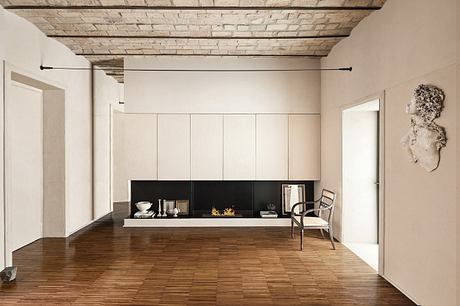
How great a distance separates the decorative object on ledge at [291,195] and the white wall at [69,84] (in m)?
3.87

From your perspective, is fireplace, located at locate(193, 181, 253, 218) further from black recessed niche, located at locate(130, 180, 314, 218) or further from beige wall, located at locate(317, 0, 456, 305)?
beige wall, located at locate(317, 0, 456, 305)

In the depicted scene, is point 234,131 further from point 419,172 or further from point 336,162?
point 419,172

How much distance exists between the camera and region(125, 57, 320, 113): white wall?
9.29 m

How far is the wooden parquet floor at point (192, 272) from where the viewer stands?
4.93m

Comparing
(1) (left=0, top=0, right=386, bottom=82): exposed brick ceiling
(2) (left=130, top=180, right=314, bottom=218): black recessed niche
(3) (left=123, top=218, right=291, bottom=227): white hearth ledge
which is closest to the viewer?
(1) (left=0, top=0, right=386, bottom=82): exposed brick ceiling

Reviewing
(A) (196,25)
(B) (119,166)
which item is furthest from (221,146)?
(B) (119,166)

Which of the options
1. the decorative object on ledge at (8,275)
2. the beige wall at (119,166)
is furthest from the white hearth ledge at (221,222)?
the beige wall at (119,166)

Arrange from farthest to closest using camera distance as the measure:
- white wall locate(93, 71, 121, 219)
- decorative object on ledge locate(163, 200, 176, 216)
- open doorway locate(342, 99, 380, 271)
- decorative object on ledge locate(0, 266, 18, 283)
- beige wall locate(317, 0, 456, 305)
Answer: white wall locate(93, 71, 121, 219)
decorative object on ledge locate(163, 200, 176, 216)
open doorway locate(342, 99, 380, 271)
decorative object on ledge locate(0, 266, 18, 283)
beige wall locate(317, 0, 456, 305)

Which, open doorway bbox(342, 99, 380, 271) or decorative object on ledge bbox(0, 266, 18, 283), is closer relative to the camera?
decorative object on ledge bbox(0, 266, 18, 283)

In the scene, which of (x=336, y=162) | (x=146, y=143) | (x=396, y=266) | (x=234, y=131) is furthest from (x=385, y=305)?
(x=146, y=143)

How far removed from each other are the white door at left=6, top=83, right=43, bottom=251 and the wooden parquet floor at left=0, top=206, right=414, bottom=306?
329 mm

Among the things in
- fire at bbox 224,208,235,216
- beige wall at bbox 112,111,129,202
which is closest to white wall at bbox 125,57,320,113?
fire at bbox 224,208,235,216

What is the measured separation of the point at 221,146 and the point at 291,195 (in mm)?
1721

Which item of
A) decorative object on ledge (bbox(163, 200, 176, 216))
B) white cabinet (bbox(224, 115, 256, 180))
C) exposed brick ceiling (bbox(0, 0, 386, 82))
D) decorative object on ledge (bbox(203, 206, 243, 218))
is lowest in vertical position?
decorative object on ledge (bbox(203, 206, 243, 218))
